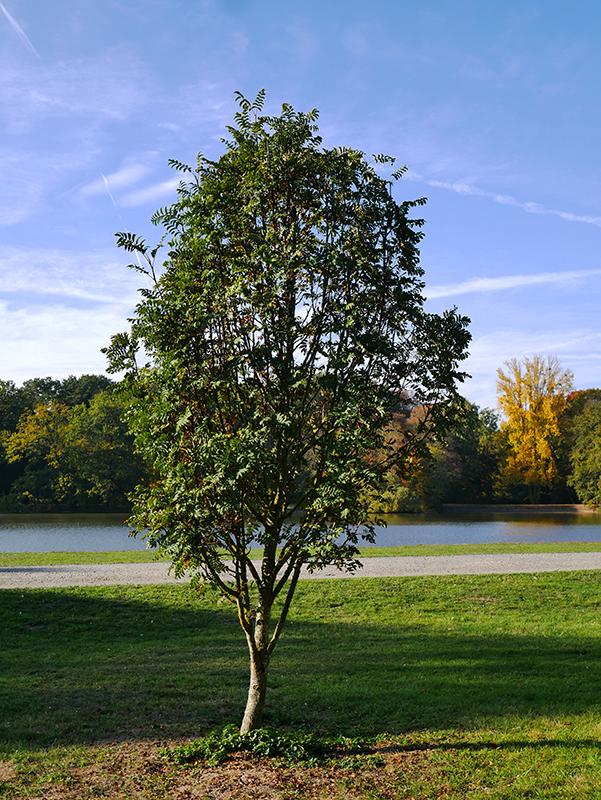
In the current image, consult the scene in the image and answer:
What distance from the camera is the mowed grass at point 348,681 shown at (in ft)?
14.0

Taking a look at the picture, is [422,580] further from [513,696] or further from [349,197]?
[349,197]

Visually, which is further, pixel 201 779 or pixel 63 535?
pixel 63 535

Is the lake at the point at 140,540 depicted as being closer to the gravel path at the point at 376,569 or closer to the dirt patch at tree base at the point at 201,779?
the gravel path at the point at 376,569

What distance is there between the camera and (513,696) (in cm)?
569

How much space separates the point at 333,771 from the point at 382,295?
3274mm

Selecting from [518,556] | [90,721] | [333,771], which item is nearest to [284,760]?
[333,771]

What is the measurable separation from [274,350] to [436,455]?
35.8m

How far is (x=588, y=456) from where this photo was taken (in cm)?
4297

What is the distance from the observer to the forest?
41500 mm

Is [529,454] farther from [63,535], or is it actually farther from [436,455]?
[63,535]

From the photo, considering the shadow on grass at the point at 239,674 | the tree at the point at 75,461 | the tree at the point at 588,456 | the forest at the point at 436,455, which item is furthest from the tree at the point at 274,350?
the tree at the point at 588,456

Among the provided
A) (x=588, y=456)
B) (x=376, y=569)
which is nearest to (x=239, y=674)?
(x=376, y=569)

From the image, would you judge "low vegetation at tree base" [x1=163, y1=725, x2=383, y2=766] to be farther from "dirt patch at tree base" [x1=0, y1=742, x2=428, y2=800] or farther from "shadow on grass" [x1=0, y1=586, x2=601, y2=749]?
"shadow on grass" [x1=0, y1=586, x2=601, y2=749]

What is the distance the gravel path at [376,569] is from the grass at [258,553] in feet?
3.01
